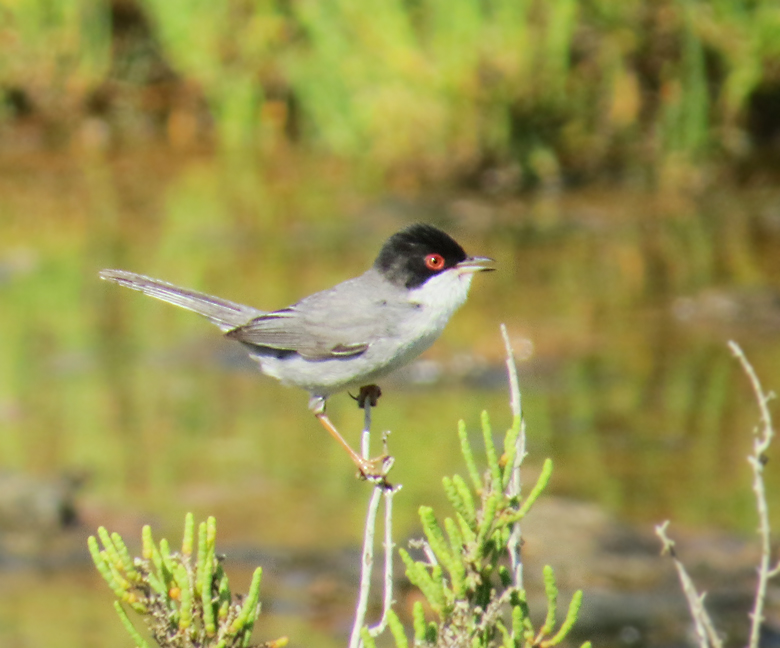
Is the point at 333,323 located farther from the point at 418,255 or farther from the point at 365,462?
the point at 365,462

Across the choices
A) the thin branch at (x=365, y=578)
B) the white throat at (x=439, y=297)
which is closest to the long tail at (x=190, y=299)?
the white throat at (x=439, y=297)

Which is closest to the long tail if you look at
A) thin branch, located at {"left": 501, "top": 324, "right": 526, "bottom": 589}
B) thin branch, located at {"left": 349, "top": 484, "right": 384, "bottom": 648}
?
thin branch, located at {"left": 349, "top": 484, "right": 384, "bottom": 648}

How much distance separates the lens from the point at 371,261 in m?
14.8

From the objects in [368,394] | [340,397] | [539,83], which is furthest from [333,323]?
[539,83]

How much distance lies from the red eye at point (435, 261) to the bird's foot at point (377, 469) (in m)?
0.60

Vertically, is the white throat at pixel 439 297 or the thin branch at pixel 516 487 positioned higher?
the white throat at pixel 439 297

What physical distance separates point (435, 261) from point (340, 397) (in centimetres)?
676

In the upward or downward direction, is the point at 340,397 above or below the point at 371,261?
below

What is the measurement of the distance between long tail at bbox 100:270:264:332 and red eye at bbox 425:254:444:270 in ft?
1.91

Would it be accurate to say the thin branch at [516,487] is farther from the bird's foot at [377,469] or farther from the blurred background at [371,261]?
the blurred background at [371,261]

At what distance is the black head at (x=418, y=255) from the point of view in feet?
14.1

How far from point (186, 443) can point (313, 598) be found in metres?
2.65

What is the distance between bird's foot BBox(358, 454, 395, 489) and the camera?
11.6ft

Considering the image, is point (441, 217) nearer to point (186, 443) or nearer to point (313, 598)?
point (186, 443)
